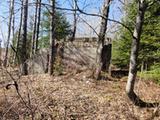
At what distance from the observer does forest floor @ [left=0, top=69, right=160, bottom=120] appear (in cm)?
1039

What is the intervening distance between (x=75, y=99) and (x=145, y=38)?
15.7 ft

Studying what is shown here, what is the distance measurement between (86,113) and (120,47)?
593 centimetres

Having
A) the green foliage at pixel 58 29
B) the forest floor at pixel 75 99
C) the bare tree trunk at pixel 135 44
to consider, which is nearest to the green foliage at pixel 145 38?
the forest floor at pixel 75 99

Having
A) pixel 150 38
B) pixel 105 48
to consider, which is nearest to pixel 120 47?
pixel 150 38

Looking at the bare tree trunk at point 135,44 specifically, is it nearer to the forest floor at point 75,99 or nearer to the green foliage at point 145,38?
the forest floor at point 75,99

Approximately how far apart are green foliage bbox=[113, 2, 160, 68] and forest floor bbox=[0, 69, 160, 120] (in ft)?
3.61

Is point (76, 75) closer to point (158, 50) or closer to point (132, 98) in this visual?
point (158, 50)

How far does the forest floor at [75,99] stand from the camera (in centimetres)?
1039

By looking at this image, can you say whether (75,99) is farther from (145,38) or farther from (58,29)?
(58,29)

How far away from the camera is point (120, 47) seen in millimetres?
16859

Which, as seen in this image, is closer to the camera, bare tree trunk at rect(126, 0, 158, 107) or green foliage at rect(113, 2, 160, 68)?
bare tree trunk at rect(126, 0, 158, 107)

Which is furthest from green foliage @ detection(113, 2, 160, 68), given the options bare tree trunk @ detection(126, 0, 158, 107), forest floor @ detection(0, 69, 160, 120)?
bare tree trunk @ detection(126, 0, 158, 107)

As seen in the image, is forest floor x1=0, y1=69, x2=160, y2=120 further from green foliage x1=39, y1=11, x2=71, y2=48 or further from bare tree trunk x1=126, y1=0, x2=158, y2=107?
green foliage x1=39, y1=11, x2=71, y2=48

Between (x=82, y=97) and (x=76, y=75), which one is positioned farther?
(x=76, y=75)
